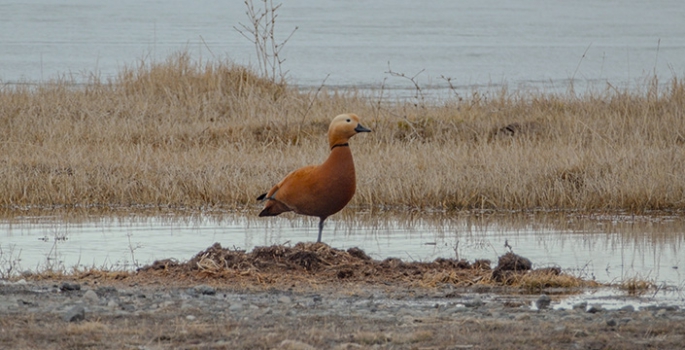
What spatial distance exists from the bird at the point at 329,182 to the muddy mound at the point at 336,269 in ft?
1.43

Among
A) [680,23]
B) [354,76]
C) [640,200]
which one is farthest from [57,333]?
[680,23]

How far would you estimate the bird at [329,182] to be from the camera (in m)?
8.30

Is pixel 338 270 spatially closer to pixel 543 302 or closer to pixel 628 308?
pixel 543 302

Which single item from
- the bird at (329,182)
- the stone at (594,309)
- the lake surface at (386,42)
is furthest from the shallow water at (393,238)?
the lake surface at (386,42)

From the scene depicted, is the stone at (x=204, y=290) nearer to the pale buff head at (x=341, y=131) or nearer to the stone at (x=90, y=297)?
the stone at (x=90, y=297)

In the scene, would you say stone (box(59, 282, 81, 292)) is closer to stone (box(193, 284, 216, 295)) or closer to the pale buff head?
stone (box(193, 284, 216, 295))

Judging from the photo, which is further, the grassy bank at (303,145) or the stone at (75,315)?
the grassy bank at (303,145)

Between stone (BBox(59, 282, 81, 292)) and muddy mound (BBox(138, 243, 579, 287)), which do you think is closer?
stone (BBox(59, 282, 81, 292))

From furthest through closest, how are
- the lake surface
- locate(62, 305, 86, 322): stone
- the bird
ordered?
the lake surface, the bird, locate(62, 305, 86, 322): stone

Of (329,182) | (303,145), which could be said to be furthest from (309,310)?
(303,145)

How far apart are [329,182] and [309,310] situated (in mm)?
2294

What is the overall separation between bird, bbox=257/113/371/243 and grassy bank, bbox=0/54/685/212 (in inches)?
112

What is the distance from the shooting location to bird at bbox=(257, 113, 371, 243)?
8.30 metres

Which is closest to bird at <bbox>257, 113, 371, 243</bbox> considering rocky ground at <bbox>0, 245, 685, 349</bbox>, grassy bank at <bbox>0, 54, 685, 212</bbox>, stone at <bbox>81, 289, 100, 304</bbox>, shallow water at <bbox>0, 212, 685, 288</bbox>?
shallow water at <bbox>0, 212, 685, 288</bbox>
